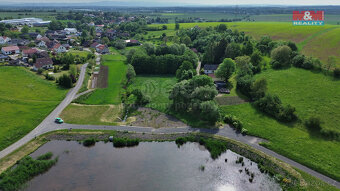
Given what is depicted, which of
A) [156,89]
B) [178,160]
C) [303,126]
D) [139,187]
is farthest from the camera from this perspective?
[156,89]

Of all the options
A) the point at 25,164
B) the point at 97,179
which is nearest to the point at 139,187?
the point at 97,179

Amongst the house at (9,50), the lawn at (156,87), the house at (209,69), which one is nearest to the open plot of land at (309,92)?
the house at (209,69)

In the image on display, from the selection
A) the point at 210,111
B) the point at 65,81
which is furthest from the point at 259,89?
the point at 65,81

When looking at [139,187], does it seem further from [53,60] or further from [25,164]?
[53,60]

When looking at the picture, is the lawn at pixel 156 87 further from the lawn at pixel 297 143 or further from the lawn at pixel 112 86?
the lawn at pixel 297 143

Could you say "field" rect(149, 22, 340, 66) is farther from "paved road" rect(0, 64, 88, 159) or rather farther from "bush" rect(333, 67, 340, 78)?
"paved road" rect(0, 64, 88, 159)
